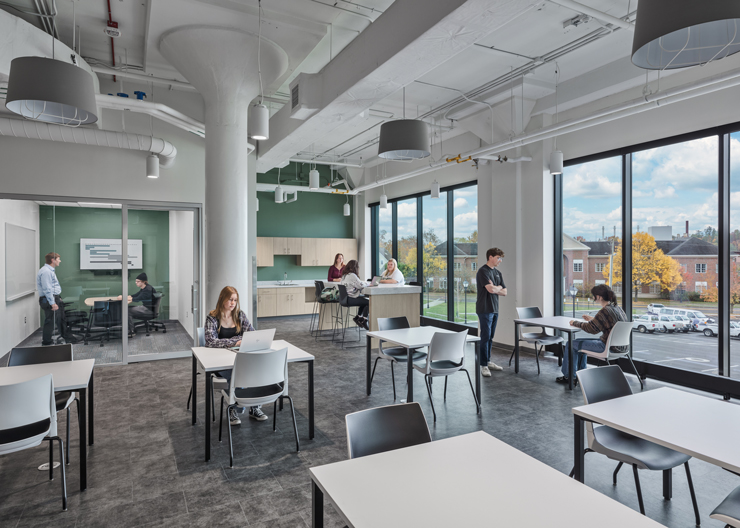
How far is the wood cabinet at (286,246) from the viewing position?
38.5 ft

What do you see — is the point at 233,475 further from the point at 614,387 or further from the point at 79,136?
the point at 79,136

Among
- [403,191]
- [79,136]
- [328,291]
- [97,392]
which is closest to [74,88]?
[79,136]

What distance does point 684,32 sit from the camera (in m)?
1.93

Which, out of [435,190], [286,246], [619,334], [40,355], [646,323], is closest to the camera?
[40,355]

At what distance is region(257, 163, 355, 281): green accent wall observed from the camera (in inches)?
469

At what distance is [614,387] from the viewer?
292 cm

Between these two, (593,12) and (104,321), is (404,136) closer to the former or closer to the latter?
(593,12)

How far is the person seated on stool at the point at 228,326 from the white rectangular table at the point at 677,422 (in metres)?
3.05

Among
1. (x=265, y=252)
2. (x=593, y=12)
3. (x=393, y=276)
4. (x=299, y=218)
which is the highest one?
(x=593, y=12)

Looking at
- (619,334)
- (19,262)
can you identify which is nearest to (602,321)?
(619,334)

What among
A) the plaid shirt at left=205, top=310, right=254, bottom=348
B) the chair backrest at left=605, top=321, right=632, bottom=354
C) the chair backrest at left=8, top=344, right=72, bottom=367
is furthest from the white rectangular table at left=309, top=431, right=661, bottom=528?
the chair backrest at left=605, top=321, right=632, bottom=354

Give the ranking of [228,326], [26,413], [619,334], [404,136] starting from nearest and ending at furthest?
[26,413]
[404,136]
[228,326]
[619,334]

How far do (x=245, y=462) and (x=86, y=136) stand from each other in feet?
16.0

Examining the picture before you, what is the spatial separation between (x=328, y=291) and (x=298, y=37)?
500 cm
